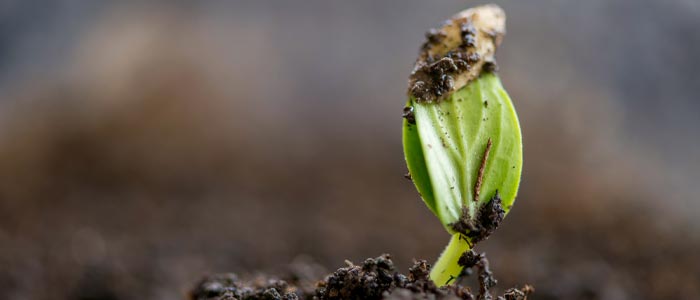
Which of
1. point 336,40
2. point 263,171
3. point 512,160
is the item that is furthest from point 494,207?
point 336,40

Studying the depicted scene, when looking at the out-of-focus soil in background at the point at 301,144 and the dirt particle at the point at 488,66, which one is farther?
the out-of-focus soil in background at the point at 301,144

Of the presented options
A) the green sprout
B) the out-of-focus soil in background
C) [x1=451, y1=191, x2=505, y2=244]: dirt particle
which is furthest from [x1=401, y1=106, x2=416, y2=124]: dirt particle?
the out-of-focus soil in background

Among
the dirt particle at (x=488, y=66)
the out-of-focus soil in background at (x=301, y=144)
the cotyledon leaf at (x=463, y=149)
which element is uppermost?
the out-of-focus soil in background at (x=301, y=144)

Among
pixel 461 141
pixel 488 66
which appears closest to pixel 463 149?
pixel 461 141

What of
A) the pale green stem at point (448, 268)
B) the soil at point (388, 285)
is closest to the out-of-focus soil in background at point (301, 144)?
the soil at point (388, 285)

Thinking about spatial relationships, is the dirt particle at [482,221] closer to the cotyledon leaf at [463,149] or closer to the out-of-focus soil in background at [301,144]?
the cotyledon leaf at [463,149]

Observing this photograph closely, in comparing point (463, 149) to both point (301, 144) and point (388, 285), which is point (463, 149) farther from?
point (301, 144)

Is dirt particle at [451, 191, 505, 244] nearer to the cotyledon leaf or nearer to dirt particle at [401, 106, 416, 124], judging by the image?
the cotyledon leaf
